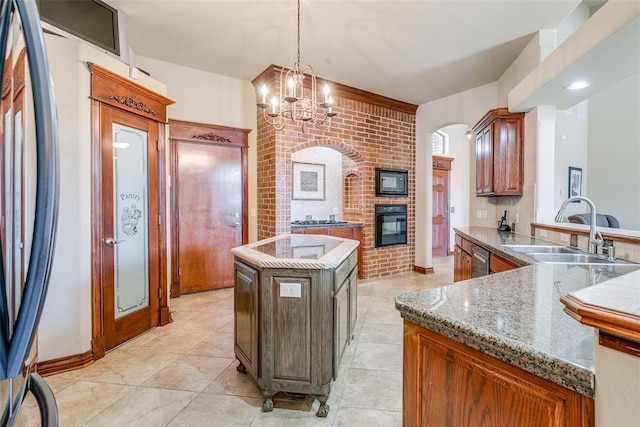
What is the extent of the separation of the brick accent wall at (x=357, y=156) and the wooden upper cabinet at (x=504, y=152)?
1698mm

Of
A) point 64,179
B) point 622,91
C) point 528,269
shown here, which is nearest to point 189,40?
point 64,179

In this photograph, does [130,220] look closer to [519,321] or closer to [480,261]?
[519,321]

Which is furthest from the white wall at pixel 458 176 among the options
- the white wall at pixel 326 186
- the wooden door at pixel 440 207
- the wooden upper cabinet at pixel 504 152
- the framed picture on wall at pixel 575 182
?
the wooden upper cabinet at pixel 504 152

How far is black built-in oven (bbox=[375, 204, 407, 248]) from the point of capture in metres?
4.85

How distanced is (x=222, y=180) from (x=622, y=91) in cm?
681

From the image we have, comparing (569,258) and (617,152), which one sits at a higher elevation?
(617,152)

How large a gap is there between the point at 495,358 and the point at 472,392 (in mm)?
136

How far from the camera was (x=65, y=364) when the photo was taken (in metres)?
2.22

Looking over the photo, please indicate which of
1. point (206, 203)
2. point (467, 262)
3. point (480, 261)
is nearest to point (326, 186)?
point (206, 203)

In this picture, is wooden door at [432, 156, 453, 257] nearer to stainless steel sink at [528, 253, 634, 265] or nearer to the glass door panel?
stainless steel sink at [528, 253, 634, 265]

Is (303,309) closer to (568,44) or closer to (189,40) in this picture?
(568,44)

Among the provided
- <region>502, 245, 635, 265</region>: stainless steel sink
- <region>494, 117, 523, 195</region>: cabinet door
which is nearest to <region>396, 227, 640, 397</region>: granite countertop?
<region>502, 245, 635, 265</region>: stainless steel sink

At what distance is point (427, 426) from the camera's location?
3.12 feet

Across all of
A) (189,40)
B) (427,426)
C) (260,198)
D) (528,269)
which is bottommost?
(427,426)
